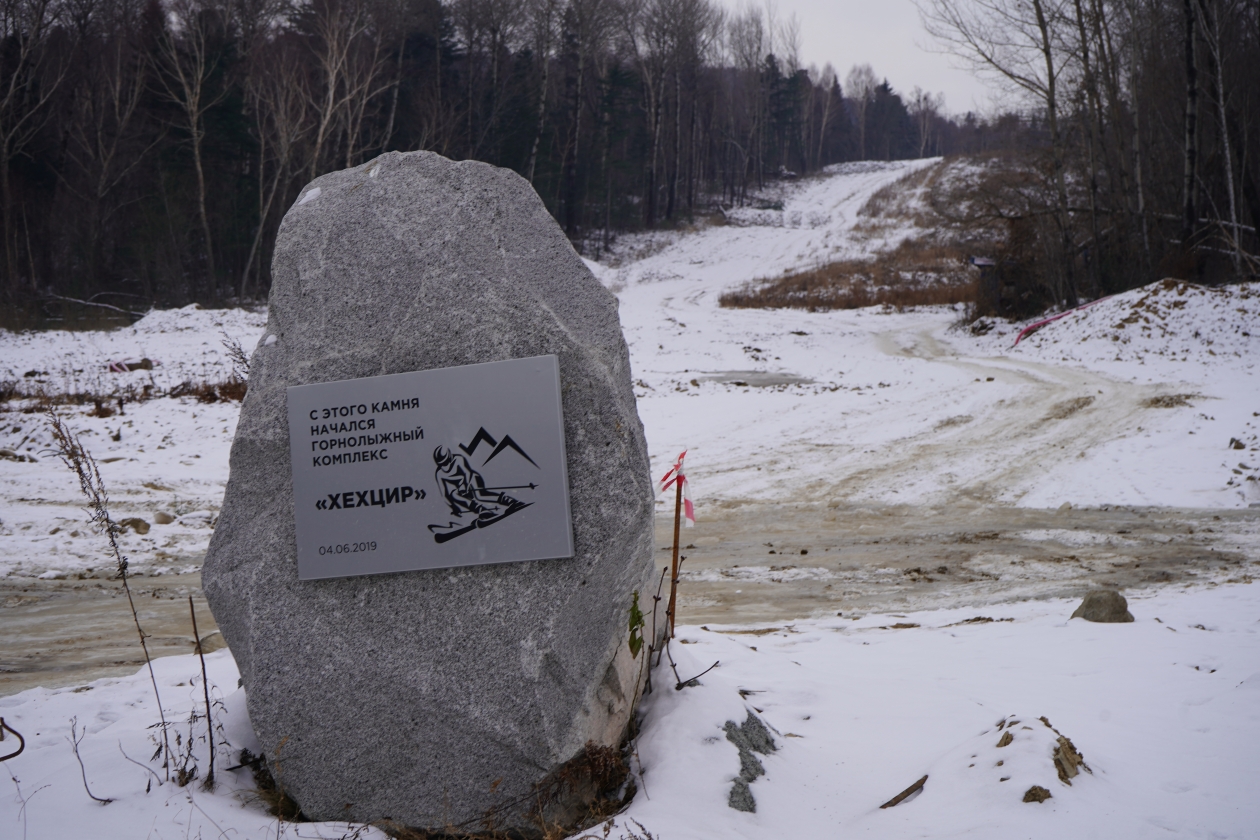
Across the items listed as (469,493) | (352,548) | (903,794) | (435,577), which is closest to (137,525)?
(352,548)

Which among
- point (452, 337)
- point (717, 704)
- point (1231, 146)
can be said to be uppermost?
point (1231, 146)

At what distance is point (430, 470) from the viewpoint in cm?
282

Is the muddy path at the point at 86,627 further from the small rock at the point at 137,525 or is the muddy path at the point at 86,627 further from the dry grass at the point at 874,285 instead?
the dry grass at the point at 874,285

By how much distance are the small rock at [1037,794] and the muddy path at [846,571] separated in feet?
9.42

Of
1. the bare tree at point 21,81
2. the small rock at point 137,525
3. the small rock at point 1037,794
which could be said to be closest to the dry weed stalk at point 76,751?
the small rock at point 1037,794

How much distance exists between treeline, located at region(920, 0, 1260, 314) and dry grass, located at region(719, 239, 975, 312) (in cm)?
596

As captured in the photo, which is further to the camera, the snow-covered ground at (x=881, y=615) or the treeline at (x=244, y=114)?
the treeline at (x=244, y=114)

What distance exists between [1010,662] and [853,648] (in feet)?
2.77

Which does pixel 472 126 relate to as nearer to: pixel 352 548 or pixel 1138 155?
pixel 1138 155

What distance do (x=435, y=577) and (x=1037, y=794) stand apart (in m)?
Result: 2.17

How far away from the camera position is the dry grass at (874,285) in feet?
96.1

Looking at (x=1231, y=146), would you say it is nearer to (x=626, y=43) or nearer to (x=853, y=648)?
(x=853, y=648)

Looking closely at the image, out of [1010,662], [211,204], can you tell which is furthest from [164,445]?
[211,204]

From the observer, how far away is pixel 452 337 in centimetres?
287
